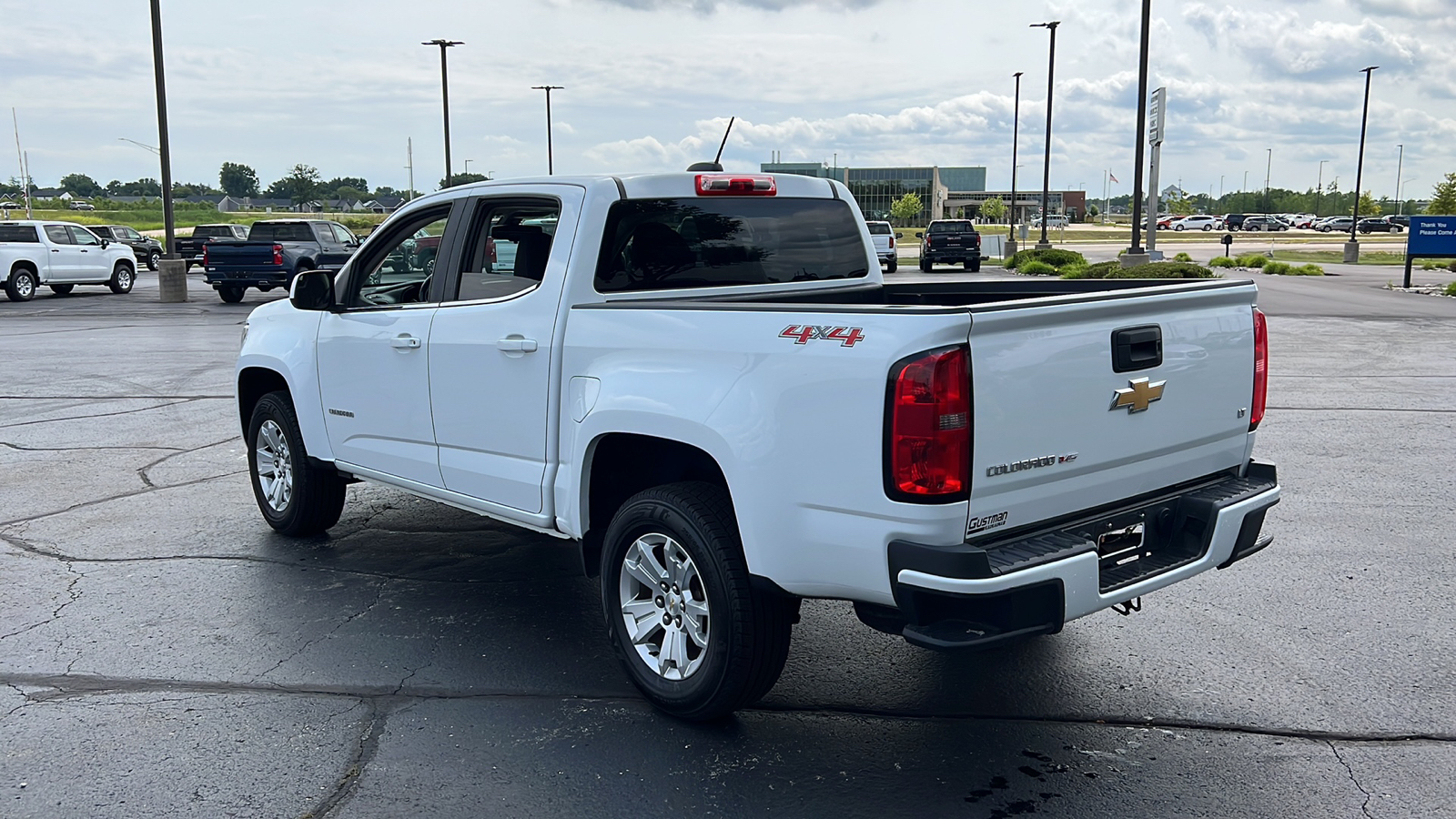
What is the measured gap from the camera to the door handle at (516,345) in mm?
4770

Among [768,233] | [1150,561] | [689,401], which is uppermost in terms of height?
[768,233]

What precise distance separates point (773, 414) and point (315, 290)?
3.21 m

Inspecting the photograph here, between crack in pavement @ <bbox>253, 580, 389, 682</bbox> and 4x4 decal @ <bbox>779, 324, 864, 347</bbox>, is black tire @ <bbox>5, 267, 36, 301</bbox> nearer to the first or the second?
crack in pavement @ <bbox>253, 580, 389, 682</bbox>

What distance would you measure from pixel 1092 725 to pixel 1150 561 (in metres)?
0.67

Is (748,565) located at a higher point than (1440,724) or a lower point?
higher

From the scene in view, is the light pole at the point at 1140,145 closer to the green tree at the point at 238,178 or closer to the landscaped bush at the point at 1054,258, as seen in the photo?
the landscaped bush at the point at 1054,258

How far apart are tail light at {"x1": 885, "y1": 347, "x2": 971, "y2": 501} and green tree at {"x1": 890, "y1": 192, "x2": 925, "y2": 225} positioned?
113 metres

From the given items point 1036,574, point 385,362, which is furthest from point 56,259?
point 1036,574

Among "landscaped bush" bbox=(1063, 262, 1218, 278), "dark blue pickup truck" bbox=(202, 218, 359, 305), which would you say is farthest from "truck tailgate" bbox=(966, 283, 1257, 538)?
"dark blue pickup truck" bbox=(202, 218, 359, 305)

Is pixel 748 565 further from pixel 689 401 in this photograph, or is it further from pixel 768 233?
pixel 768 233

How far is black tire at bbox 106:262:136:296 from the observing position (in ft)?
104

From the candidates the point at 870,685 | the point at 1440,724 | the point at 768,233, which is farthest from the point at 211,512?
the point at 1440,724

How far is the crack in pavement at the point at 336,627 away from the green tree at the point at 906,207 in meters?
112

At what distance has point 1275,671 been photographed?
187 inches
